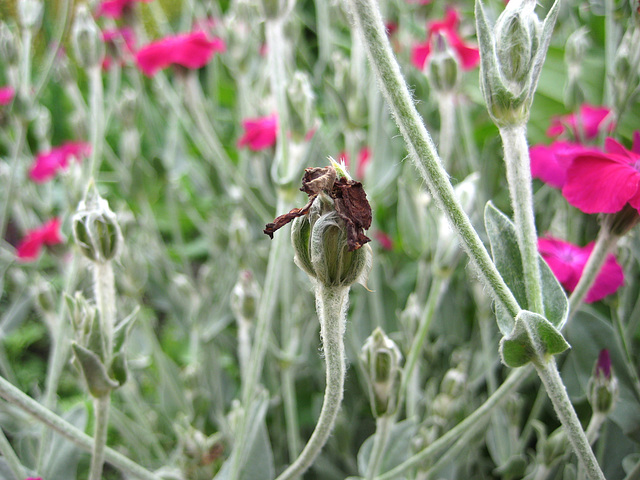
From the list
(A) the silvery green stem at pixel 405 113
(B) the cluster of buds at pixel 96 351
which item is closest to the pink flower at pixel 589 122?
(A) the silvery green stem at pixel 405 113

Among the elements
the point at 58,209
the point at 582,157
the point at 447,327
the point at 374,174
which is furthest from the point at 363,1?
the point at 58,209

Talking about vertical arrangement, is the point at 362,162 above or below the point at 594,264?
above

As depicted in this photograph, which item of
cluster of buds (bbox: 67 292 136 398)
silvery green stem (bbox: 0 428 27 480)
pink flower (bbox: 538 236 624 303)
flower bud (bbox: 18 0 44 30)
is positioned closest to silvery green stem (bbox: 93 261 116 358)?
cluster of buds (bbox: 67 292 136 398)

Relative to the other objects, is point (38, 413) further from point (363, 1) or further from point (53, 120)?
point (53, 120)

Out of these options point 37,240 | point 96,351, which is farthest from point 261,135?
point 96,351

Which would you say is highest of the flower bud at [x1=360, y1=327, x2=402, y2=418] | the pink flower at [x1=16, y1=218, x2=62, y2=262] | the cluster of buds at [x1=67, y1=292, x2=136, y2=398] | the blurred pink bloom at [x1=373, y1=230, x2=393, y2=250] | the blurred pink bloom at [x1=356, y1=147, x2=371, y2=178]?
the blurred pink bloom at [x1=356, y1=147, x2=371, y2=178]

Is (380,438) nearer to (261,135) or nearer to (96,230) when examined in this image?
(96,230)

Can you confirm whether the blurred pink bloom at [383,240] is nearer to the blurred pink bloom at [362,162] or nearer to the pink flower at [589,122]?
the blurred pink bloom at [362,162]

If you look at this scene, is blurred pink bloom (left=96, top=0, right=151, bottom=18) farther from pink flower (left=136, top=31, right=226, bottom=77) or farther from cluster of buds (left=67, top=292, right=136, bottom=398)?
cluster of buds (left=67, top=292, right=136, bottom=398)
